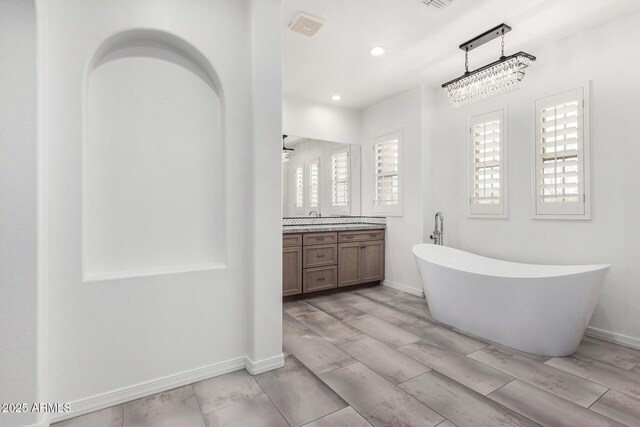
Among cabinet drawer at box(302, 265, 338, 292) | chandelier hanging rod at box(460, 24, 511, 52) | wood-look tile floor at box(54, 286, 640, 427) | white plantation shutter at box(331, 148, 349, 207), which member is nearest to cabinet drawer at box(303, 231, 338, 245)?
cabinet drawer at box(302, 265, 338, 292)

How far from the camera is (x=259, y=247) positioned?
85.7 inches

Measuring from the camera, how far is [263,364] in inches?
86.0

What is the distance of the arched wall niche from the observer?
1.86 meters

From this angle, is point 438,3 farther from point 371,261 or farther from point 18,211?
point 371,261

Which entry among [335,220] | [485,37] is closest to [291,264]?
[335,220]

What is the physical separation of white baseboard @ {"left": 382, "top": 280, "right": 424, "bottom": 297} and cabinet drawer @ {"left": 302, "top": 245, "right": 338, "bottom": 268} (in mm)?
959

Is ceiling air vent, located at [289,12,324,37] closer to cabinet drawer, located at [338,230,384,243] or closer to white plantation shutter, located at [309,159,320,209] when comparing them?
white plantation shutter, located at [309,159,320,209]

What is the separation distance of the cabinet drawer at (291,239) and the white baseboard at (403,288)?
5.10ft

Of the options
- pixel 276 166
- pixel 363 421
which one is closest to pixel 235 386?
pixel 363 421

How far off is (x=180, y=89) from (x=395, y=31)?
192 cm

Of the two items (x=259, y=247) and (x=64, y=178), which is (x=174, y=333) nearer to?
(x=259, y=247)

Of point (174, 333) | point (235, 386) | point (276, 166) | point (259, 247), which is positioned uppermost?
point (276, 166)

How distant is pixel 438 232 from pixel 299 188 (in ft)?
6.33

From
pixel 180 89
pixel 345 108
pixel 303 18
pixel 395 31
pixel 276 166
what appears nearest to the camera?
pixel 180 89
